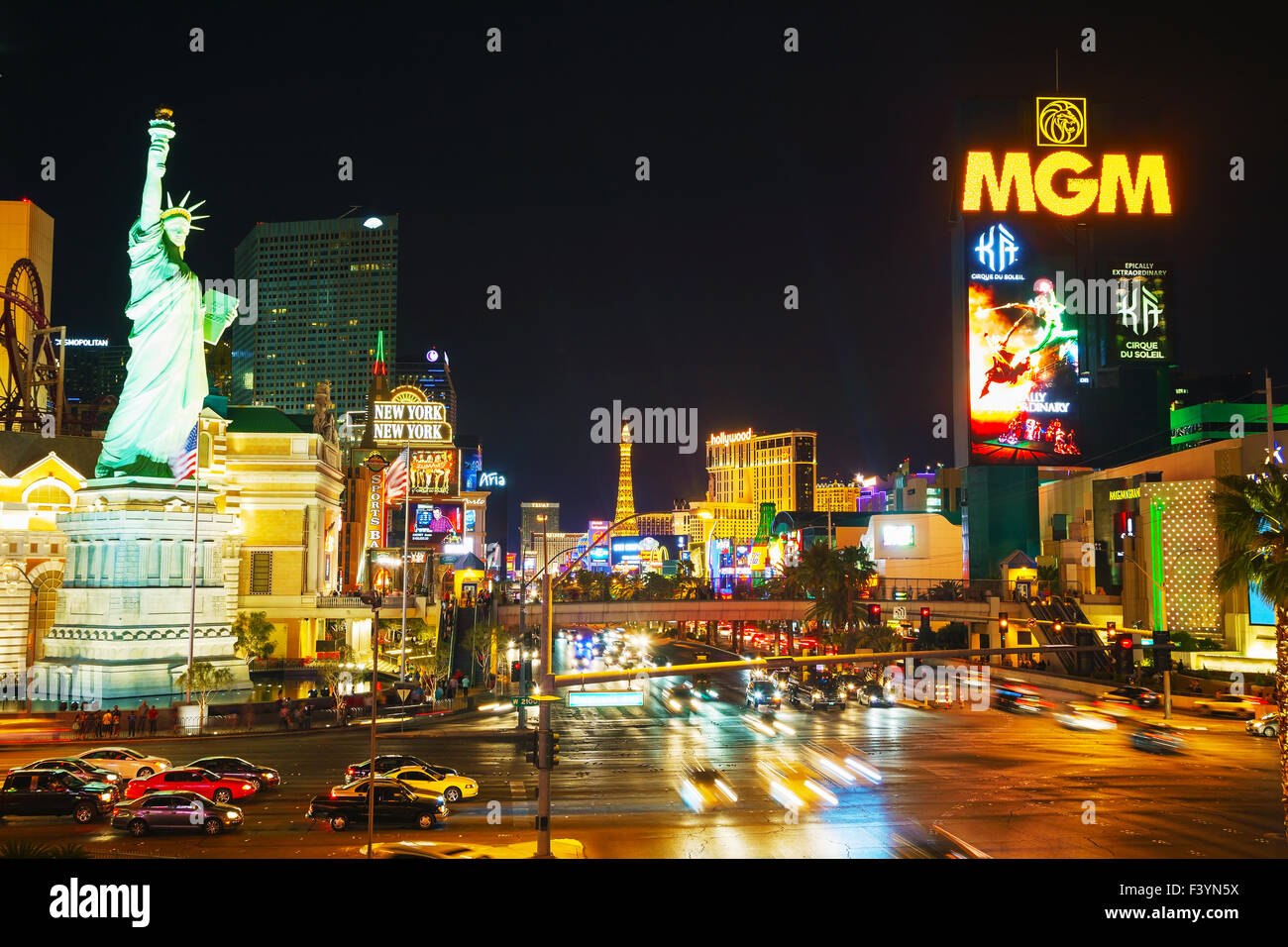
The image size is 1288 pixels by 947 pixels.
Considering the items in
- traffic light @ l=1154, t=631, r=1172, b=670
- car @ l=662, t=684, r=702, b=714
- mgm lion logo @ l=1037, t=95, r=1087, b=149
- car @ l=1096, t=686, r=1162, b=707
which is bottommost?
car @ l=662, t=684, r=702, b=714

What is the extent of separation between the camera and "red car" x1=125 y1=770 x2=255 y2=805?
93.7 feet

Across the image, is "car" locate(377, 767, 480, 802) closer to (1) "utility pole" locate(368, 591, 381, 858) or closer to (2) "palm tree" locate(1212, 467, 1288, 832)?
(1) "utility pole" locate(368, 591, 381, 858)

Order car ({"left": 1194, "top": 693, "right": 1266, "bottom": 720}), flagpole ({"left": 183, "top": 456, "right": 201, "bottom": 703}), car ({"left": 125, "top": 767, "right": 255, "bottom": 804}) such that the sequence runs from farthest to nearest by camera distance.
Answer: car ({"left": 1194, "top": 693, "right": 1266, "bottom": 720}) < flagpole ({"left": 183, "top": 456, "right": 201, "bottom": 703}) < car ({"left": 125, "top": 767, "right": 255, "bottom": 804})

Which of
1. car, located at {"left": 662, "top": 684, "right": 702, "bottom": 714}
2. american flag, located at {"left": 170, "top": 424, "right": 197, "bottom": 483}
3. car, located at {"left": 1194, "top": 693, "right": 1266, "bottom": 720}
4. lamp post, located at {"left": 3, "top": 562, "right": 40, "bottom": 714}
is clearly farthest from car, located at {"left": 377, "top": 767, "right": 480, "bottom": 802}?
lamp post, located at {"left": 3, "top": 562, "right": 40, "bottom": 714}

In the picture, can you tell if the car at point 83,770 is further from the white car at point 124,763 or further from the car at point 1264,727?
the car at point 1264,727

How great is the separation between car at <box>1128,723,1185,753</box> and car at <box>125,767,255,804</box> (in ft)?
Answer: 106

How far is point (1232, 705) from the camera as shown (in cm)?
Answer: 4988

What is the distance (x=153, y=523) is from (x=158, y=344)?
31.7 feet

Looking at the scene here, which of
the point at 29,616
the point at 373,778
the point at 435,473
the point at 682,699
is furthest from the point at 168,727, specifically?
the point at 435,473

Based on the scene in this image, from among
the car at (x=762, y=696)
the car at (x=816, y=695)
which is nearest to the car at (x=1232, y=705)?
the car at (x=816, y=695)

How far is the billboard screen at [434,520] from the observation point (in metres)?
110

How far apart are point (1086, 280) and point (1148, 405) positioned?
77.4ft

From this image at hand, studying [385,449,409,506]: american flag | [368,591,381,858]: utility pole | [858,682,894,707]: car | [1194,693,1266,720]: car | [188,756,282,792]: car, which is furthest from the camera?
[385,449,409,506]: american flag
